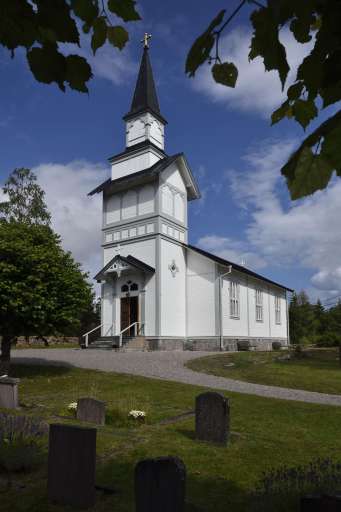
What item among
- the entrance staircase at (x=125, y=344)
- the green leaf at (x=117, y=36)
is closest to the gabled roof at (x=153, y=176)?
the entrance staircase at (x=125, y=344)

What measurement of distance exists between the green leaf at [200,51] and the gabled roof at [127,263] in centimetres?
2437

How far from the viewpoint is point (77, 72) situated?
1.88 meters

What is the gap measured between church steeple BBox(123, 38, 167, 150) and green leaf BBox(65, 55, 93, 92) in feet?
92.7

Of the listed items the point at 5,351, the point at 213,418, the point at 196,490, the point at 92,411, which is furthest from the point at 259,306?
the point at 196,490

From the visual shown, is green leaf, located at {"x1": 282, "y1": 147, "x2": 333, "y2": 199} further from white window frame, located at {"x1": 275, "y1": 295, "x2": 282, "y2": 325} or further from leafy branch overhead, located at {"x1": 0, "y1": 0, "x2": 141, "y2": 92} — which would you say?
white window frame, located at {"x1": 275, "y1": 295, "x2": 282, "y2": 325}

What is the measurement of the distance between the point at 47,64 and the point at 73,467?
4.78 m

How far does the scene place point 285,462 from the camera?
6652 mm

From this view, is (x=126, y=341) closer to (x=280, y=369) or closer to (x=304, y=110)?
(x=280, y=369)

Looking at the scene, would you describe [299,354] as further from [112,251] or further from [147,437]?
[147,437]

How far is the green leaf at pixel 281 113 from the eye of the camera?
220 centimetres

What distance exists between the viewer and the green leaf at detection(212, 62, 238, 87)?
2.06 meters

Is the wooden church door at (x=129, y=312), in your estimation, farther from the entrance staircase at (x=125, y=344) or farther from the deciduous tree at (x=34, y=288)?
the deciduous tree at (x=34, y=288)

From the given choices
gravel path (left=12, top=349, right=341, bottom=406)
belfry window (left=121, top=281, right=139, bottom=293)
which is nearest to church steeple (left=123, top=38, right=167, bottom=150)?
belfry window (left=121, top=281, right=139, bottom=293)

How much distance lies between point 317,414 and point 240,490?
5.10 m
